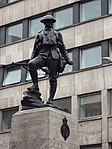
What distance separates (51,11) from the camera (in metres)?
37.5

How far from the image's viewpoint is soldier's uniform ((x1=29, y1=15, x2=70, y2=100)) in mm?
15414

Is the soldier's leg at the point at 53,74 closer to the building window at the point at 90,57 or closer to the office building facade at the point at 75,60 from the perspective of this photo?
the office building facade at the point at 75,60

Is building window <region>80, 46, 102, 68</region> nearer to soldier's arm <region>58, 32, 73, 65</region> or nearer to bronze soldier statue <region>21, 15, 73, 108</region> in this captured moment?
soldier's arm <region>58, 32, 73, 65</region>

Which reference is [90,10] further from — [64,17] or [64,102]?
[64,102]

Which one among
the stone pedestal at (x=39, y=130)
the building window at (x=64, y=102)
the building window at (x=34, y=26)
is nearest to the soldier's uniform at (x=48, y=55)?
the stone pedestal at (x=39, y=130)

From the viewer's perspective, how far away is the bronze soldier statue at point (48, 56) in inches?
607

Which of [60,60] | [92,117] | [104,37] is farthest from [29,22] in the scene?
[60,60]

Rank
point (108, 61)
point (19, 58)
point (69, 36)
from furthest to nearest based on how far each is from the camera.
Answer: point (19, 58) < point (69, 36) < point (108, 61)

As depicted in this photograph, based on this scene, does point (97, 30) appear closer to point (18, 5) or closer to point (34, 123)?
point (18, 5)

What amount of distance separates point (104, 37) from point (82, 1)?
3862 millimetres

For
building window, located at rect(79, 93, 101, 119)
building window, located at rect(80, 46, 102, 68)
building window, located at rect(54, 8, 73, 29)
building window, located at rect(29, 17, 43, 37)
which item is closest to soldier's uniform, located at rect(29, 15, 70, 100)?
building window, located at rect(79, 93, 101, 119)

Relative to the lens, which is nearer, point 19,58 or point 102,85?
point 102,85

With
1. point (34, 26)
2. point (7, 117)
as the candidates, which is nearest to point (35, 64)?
point (7, 117)

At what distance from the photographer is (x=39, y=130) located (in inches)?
564
